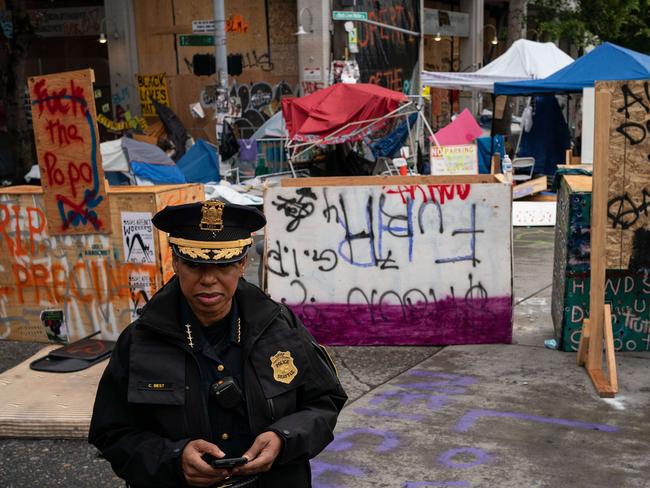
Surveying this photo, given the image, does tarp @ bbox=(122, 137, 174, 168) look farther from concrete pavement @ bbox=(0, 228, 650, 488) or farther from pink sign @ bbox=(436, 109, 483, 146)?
concrete pavement @ bbox=(0, 228, 650, 488)

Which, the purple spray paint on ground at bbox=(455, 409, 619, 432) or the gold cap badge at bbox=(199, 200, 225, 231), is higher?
the gold cap badge at bbox=(199, 200, 225, 231)

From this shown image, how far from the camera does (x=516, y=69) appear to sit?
19172 mm

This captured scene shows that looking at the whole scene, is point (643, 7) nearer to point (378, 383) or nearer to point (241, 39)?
point (241, 39)

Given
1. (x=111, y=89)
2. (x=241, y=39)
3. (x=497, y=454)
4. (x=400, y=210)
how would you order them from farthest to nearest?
(x=111, y=89) < (x=241, y=39) < (x=400, y=210) < (x=497, y=454)

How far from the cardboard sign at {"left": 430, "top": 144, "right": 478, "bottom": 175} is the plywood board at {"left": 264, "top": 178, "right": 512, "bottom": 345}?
796 cm

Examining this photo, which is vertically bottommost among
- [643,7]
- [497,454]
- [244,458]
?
[497,454]

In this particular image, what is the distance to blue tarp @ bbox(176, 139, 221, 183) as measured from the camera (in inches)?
638

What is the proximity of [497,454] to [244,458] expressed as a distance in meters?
2.82

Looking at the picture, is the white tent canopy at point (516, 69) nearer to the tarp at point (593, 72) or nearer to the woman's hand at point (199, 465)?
the tarp at point (593, 72)

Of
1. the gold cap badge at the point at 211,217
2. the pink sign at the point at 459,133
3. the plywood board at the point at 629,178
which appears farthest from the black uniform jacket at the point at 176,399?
the pink sign at the point at 459,133

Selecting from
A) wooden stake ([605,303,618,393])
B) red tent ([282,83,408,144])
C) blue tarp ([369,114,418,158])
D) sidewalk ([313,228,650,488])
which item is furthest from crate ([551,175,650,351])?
blue tarp ([369,114,418,158])

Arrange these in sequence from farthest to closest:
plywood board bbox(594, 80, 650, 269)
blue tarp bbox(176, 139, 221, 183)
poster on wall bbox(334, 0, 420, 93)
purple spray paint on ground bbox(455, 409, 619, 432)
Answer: poster on wall bbox(334, 0, 420, 93) < blue tarp bbox(176, 139, 221, 183) < plywood board bbox(594, 80, 650, 269) < purple spray paint on ground bbox(455, 409, 619, 432)

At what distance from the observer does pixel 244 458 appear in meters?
2.32

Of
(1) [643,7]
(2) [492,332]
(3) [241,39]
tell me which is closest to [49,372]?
(2) [492,332]
